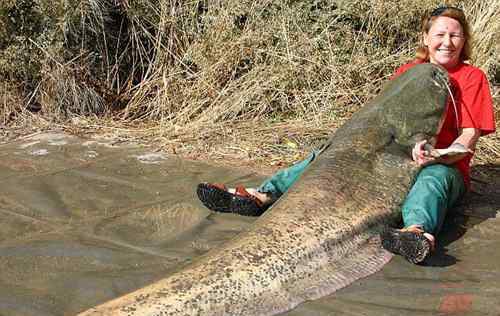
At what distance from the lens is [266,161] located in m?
5.41

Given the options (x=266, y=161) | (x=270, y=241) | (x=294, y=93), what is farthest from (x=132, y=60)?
(x=270, y=241)

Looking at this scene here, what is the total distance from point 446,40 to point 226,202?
1615 millimetres

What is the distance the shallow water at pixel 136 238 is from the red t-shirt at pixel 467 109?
0.43 meters

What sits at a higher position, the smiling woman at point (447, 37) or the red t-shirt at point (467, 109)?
the smiling woman at point (447, 37)

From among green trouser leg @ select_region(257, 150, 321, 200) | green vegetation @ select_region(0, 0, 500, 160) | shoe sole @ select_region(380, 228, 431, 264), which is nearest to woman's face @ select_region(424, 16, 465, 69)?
green trouser leg @ select_region(257, 150, 321, 200)

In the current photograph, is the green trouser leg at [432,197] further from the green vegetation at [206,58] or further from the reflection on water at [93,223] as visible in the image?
the green vegetation at [206,58]

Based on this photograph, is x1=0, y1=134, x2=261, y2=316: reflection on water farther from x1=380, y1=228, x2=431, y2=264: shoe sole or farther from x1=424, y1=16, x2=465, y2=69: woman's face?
x1=424, y1=16, x2=465, y2=69: woman's face

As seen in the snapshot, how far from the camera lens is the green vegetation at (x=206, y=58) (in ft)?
21.2

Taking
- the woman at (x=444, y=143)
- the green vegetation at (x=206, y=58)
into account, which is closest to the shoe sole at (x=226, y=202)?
the woman at (x=444, y=143)

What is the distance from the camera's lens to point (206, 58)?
6.89m

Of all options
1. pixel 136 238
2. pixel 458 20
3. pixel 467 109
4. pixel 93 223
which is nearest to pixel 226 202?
pixel 136 238

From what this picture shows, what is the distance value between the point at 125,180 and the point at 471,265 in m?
2.43

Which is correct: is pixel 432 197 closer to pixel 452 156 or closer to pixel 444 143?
pixel 452 156

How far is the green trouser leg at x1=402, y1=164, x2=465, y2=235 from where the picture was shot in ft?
11.1
